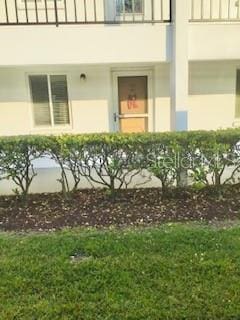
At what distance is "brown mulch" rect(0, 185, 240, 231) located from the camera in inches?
192

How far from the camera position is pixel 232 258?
144 inches

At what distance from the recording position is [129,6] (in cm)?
825

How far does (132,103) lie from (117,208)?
4.14 meters

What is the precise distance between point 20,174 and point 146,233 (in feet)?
7.60

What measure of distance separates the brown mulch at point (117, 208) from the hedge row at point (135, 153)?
31 cm

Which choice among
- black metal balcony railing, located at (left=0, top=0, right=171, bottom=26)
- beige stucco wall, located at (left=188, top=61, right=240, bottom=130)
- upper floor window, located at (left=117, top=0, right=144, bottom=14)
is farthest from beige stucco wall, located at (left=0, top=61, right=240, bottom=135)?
upper floor window, located at (left=117, top=0, right=144, bottom=14)

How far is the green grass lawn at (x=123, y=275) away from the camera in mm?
2914

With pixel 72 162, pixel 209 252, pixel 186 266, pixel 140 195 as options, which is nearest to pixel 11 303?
pixel 186 266

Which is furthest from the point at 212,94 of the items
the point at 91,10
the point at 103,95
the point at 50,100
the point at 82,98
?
the point at 50,100

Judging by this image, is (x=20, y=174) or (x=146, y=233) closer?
(x=146, y=233)

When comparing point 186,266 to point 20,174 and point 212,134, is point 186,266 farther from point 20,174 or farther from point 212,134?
point 20,174

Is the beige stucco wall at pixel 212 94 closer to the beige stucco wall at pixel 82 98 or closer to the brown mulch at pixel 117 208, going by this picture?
the beige stucco wall at pixel 82 98

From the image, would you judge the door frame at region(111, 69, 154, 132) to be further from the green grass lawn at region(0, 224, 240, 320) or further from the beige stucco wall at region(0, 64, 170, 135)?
the green grass lawn at region(0, 224, 240, 320)

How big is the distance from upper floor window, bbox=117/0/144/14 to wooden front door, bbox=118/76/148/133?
4.94 feet
